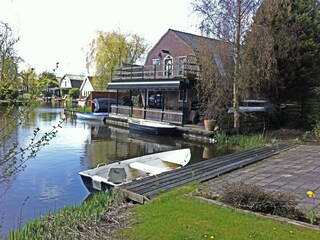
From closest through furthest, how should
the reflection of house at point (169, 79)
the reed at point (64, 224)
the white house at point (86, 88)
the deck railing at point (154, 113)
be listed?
the reed at point (64, 224), the reflection of house at point (169, 79), the deck railing at point (154, 113), the white house at point (86, 88)

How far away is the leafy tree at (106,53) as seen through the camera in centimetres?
3838

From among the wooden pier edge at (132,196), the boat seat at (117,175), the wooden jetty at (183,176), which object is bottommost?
the boat seat at (117,175)

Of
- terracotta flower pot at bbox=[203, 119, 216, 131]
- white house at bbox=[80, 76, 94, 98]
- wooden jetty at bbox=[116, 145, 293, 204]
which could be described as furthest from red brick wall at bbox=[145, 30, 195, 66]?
white house at bbox=[80, 76, 94, 98]

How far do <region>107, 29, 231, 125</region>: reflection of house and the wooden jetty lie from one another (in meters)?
7.34

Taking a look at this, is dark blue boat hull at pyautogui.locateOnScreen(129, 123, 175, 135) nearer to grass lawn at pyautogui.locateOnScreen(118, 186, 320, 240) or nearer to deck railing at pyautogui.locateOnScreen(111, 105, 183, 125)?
deck railing at pyautogui.locateOnScreen(111, 105, 183, 125)

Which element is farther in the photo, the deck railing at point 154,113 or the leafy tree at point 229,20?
the deck railing at point 154,113

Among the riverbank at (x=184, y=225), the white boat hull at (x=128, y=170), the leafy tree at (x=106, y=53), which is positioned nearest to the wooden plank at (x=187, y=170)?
the white boat hull at (x=128, y=170)

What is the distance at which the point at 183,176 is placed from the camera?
7.00 m

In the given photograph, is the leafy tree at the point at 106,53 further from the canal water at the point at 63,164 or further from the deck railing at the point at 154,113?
the canal water at the point at 63,164

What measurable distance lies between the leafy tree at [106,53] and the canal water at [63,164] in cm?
1945

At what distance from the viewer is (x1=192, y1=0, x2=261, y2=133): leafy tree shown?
577 inches

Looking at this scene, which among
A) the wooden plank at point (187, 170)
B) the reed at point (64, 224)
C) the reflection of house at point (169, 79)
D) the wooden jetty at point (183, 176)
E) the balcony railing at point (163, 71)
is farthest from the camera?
the balcony railing at point (163, 71)

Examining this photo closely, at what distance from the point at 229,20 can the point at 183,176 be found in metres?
10.5

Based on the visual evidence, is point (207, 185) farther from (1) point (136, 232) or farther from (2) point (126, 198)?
(1) point (136, 232)
